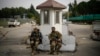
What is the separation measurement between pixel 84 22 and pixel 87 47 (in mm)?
2217

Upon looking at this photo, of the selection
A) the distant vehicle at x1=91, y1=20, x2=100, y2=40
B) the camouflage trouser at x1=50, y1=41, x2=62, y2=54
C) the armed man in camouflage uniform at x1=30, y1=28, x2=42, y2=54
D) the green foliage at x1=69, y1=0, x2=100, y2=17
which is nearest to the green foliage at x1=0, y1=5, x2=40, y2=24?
the green foliage at x1=69, y1=0, x2=100, y2=17

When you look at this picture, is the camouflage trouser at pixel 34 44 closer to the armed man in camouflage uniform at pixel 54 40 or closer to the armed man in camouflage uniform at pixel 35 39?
the armed man in camouflage uniform at pixel 35 39

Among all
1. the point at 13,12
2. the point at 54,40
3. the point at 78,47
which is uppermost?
the point at 13,12

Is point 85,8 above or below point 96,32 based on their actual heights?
above

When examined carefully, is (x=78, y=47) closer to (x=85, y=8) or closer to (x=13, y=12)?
(x=85, y=8)

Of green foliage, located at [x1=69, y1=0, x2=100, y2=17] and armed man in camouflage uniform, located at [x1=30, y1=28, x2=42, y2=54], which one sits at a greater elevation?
green foliage, located at [x1=69, y1=0, x2=100, y2=17]

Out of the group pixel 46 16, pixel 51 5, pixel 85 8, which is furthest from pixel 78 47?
pixel 85 8

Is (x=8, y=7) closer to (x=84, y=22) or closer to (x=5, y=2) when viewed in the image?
(x=5, y=2)

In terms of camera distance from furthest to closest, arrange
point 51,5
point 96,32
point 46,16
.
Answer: point 96,32 → point 46,16 → point 51,5

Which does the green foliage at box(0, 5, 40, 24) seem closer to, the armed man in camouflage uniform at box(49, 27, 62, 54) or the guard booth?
the armed man in camouflage uniform at box(49, 27, 62, 54)

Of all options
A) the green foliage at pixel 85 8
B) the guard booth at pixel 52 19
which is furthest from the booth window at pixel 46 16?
the green foliage at pixel 85 8

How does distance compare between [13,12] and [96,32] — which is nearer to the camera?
[13,12]

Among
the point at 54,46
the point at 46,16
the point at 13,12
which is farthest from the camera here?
the point at 46,16

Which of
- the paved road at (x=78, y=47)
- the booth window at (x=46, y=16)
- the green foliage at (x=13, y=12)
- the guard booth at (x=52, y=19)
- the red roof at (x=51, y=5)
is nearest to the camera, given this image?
the green foliage at (x=13, y=12)
